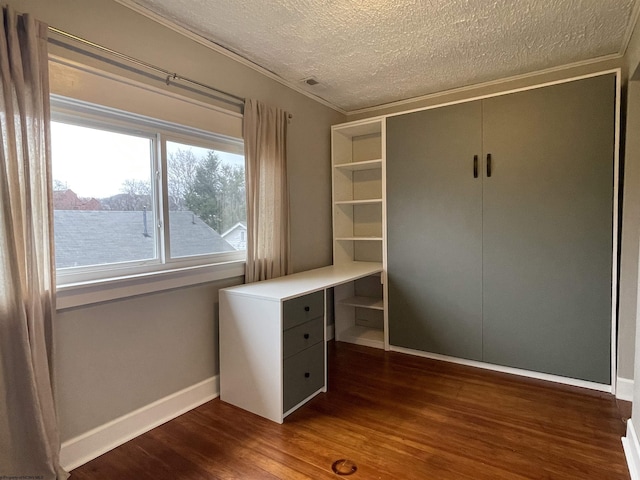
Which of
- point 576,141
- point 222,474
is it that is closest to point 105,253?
point 222,474

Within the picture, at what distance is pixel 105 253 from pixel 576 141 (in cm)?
300

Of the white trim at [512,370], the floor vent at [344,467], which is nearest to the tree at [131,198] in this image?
the floor vent at [344,467]

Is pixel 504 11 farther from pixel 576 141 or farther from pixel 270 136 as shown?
pixel 270 136

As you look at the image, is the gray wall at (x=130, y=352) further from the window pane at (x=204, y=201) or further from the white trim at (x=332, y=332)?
the white trim at (x=332, y=332)

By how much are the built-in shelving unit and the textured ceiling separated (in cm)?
76

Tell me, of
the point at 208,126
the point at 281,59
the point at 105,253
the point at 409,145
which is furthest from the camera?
the point at 409,145

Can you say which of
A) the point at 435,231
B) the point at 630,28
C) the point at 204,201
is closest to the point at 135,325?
the point at 204,201

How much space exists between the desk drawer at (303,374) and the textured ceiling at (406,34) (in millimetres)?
1968

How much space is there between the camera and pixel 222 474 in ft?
5.38

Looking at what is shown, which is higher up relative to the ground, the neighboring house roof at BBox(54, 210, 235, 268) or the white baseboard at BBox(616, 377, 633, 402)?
the neighboring house roof at BBox(54, 210, 235, 268)

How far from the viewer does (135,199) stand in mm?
2000

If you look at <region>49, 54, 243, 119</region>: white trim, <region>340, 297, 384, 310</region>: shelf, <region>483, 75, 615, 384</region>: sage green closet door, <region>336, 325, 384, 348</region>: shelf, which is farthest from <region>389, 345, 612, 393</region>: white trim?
<region>49, 54, 243, 119</region>: white trim

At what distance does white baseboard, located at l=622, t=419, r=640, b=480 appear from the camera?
1.55 meters

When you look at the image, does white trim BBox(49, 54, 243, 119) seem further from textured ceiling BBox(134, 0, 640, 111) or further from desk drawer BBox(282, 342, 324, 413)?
desk drawer BBox(282, 342, 324, 413)
